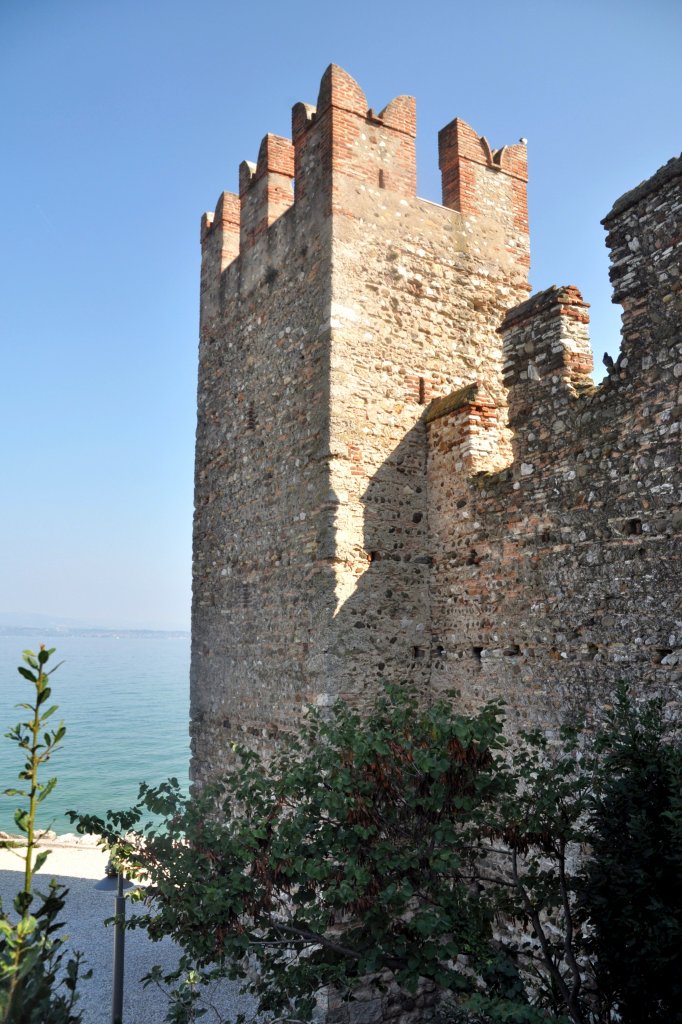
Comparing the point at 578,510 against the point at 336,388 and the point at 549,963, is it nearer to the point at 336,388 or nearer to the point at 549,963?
the point at 336,388

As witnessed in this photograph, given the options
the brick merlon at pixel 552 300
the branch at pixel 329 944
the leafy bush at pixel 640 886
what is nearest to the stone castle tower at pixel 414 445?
the brick merlon at pixel 552 300

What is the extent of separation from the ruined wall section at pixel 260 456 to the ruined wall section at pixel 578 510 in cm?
139

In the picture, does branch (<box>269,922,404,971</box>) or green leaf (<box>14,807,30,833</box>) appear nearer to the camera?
green leaf (<box>14,807,30,833</box>)

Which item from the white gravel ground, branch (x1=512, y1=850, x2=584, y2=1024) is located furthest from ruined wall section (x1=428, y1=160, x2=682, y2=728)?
the white gravel ground

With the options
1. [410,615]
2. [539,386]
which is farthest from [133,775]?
[539,386]

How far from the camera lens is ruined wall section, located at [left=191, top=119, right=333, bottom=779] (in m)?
7.23

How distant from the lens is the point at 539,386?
19.5ft

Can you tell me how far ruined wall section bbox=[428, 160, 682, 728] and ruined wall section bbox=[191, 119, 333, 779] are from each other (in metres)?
1.39

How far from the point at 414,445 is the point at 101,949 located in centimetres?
750

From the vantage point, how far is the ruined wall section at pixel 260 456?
723 cm

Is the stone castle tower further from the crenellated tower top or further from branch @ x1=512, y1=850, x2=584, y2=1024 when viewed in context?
branch @ x1=512, y1=850, x2=584, y2=1024

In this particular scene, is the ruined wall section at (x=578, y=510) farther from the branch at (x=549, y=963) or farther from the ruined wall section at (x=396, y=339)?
the branch at (x=549, y=963)

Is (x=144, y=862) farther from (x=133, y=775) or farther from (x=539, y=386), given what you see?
(x=133, y=775)

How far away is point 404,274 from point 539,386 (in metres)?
2.43
